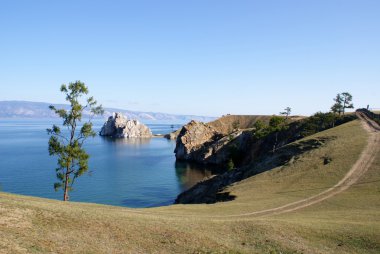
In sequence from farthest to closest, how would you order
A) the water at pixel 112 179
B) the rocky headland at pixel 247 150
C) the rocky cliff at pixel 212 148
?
the rocky cliff at pixel 212 148
the water at pixel 112 179
the rocky headland at pixel 247 150

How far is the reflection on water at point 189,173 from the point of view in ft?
411

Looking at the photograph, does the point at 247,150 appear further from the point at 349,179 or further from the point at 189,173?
the point at 349,179

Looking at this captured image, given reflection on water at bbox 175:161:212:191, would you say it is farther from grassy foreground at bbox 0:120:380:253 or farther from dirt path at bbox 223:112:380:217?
grassy foreground at bbox 0:120:380:253

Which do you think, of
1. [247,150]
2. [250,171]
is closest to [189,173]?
[247,150]

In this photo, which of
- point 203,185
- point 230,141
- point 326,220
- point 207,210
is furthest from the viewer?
point 230,141

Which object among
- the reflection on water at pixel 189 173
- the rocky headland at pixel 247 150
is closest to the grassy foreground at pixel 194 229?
the rocky headland at pixel 247 150

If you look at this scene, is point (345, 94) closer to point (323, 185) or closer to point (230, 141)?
point (230, 141)

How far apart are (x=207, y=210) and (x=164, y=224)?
15.0 metres

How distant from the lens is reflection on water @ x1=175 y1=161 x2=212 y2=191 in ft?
411

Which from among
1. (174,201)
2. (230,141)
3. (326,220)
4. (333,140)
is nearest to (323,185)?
(326,220)

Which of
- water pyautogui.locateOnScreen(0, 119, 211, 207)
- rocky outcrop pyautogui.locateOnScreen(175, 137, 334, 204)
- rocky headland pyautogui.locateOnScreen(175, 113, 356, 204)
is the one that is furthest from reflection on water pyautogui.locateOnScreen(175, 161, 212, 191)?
rocky outcrop pyautogui.locateOnScreen(175, 137, 334, 204)

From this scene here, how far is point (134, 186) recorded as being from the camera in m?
111

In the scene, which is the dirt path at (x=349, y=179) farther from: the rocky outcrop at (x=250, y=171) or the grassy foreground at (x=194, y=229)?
the rocky outcrop at (x=250, y=171)

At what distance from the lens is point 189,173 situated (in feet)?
485
